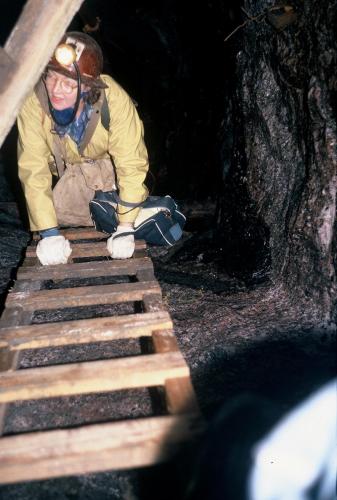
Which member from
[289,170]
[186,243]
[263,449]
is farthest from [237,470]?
[186,243]

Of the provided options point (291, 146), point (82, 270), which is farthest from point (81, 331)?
point (291, 146)

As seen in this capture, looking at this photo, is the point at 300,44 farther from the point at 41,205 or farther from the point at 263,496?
the point at 263,496

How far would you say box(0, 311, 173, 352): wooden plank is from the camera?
203 centimetres

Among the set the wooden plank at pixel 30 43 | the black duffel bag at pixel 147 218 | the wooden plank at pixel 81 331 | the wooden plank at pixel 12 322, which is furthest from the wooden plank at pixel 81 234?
the wooden plank at pixel 30 43

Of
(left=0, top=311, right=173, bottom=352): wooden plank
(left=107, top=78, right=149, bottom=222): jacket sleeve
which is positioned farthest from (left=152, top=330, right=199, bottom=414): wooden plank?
(left=107, top=78, right=149, bottom=222): jacket sleeve

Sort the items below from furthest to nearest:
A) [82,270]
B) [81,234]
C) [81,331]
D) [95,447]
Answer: [81,234] → [82,270] → [81,331] → [95,447]

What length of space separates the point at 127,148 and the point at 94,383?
1961 mm

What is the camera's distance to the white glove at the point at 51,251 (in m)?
3.02

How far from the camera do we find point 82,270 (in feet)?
9.41

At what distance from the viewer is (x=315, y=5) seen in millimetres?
2352

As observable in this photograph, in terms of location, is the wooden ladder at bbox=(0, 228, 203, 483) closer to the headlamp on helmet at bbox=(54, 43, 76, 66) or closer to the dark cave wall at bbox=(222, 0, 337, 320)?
the dark cave wall at bbox=(222, 0, 337, 320)

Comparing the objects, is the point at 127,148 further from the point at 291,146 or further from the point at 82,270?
the point at 291,146

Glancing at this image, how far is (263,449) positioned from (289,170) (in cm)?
200

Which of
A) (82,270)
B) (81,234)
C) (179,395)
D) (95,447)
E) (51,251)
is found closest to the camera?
(95,447)
